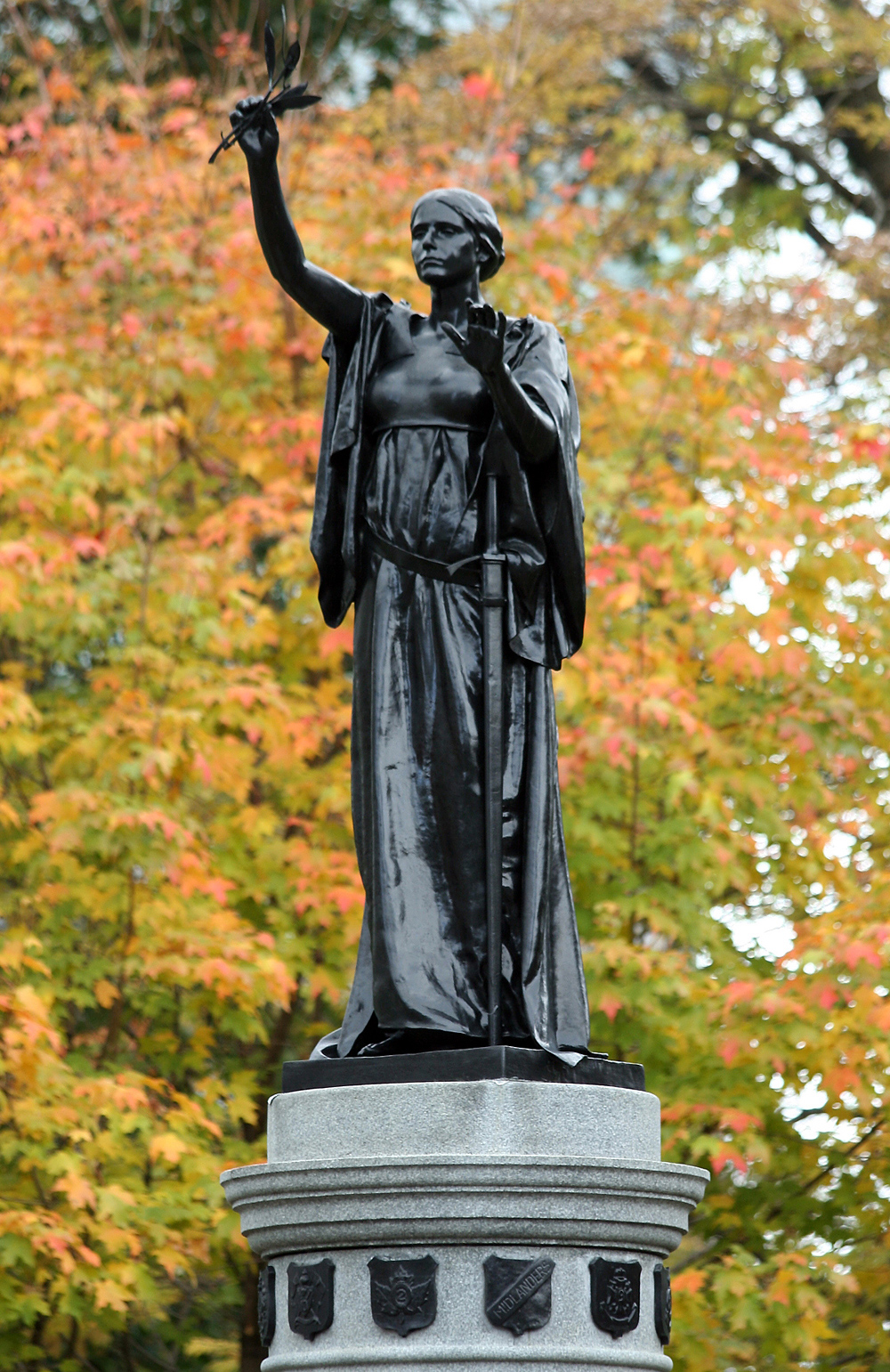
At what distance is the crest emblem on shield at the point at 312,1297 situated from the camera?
4.76 metres

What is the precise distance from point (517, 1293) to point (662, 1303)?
0.59m

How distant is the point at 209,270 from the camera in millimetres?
10820

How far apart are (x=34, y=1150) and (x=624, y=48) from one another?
34.6ft

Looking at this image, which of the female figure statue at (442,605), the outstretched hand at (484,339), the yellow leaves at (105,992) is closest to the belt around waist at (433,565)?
the female figure statue at (442,605)

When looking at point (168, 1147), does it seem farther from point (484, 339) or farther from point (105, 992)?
point (484, 339)

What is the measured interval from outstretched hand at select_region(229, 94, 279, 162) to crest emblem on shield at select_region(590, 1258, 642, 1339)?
3033 millimetres

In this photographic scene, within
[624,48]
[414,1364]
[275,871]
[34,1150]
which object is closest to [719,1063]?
[275,871]

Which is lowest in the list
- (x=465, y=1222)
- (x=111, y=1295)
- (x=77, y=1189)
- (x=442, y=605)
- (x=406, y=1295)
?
(x=406, y=1295)

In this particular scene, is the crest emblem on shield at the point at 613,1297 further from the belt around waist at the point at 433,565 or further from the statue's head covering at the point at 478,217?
the statue's head covering at the point at 478,217

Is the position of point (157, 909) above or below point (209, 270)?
below

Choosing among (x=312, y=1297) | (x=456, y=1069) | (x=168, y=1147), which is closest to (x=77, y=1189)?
(x=168, y=1147)

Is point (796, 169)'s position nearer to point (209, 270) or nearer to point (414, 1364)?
→ point (209, 270)

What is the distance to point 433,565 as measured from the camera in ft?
17.9

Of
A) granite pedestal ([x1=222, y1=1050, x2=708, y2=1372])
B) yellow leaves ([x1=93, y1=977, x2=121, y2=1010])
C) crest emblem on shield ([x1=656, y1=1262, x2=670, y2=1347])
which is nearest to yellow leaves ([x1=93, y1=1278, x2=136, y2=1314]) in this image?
yellow leaves ([x1=93, y1=977, x2=121, y2=1010])
